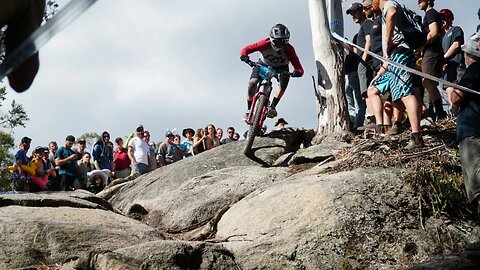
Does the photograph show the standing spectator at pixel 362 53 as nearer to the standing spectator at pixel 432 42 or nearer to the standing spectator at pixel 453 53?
the standing spectator at pixel 432 42

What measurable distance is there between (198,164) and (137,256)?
15.6ft

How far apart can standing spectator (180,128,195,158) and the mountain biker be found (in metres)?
3.93

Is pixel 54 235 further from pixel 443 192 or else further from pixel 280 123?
pixel 280 123

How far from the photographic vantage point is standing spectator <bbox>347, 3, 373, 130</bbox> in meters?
10.2

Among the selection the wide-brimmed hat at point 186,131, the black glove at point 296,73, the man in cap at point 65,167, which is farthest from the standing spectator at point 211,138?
the black glove at point 296,73

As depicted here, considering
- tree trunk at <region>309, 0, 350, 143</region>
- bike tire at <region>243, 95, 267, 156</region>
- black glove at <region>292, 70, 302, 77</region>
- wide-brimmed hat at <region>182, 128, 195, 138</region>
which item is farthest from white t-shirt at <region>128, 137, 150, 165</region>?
tree trunk at <region>309, 0, 350, 143</region>

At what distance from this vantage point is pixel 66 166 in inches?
508

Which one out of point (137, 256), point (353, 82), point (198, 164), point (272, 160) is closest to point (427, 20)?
point (353, 82)

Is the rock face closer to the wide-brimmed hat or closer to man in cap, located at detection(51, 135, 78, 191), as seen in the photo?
man in cap, located at detection(51, 135, 78, 191)

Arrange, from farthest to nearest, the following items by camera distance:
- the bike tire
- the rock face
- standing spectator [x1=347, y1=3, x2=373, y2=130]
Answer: the bike tire
standing spectator [x1=347, y1=3, x2=373, y2=130]
the rock face

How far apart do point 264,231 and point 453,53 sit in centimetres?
425

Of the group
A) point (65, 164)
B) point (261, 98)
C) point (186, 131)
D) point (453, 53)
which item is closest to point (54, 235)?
point (261, 98)

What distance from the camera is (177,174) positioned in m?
10.5

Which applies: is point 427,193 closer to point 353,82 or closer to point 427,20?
point 427,20
